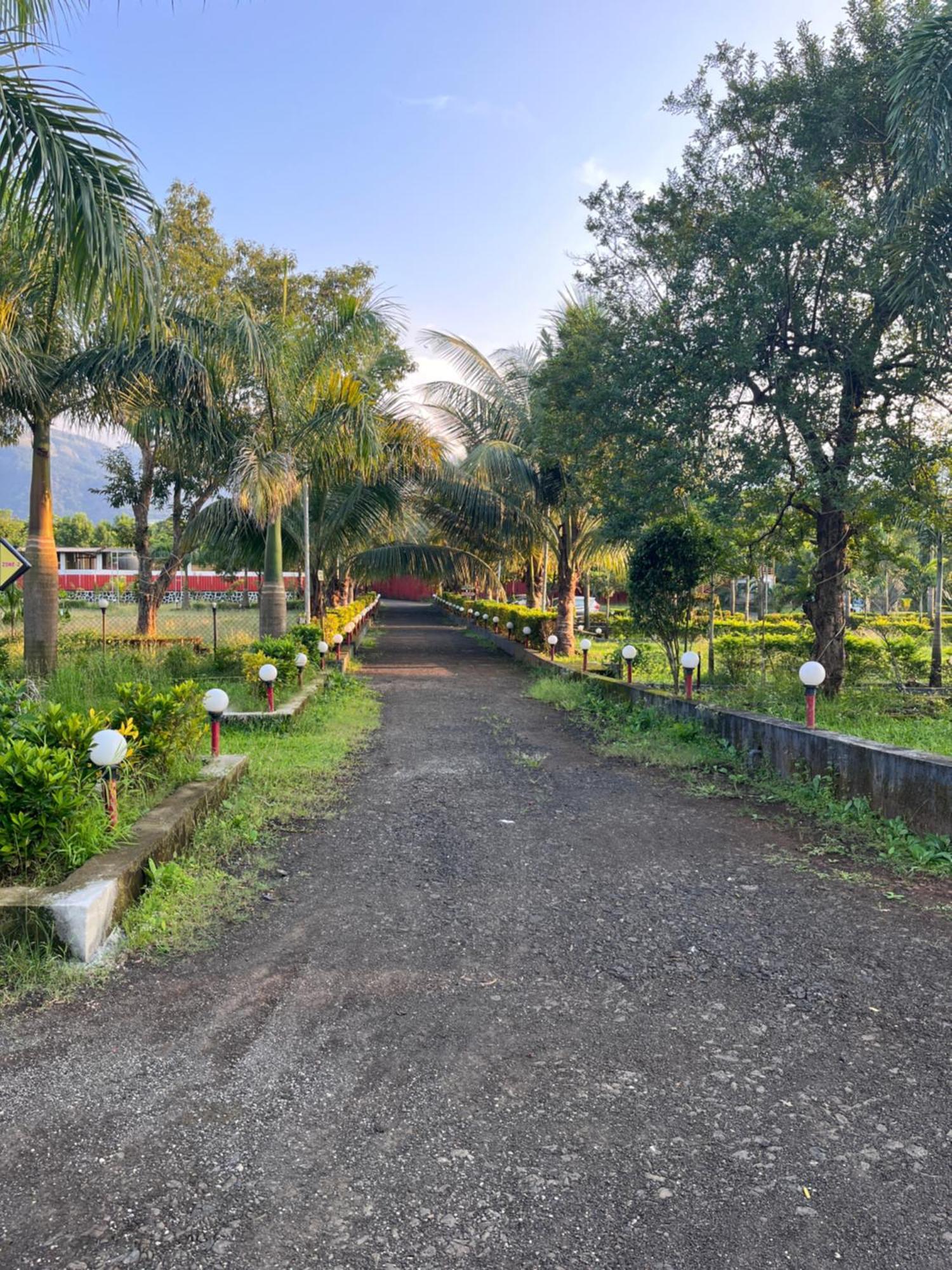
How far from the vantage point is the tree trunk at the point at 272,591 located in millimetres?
11969

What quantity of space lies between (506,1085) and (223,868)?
7.91ft

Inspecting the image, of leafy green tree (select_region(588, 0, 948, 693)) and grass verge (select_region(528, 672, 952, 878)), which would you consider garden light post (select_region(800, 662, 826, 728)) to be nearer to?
grass verge (select_region(528, 672, 952, 878))

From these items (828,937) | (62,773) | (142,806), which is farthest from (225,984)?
(828,937)

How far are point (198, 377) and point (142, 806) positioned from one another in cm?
683

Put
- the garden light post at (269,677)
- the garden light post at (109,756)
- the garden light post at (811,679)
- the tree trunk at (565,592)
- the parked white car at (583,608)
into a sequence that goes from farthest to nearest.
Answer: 1. the parked white car at (583,608)
2. the tree trunk at (565,592)
3. the garden light post at (269,677)
4. the garden light post at (811,679)
5. the garden light post at (109,756)

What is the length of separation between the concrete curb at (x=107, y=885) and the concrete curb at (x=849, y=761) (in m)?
4.16

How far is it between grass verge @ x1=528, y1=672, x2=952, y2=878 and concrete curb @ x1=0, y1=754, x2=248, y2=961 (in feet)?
11.6

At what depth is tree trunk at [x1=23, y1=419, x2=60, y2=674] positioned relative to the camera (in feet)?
28.3

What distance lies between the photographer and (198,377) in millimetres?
9953

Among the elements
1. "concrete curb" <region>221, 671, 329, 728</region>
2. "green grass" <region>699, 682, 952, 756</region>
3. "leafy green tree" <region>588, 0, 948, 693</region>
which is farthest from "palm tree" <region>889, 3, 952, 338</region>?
"concrete curb" <region>221, 671, 329, 728</region>

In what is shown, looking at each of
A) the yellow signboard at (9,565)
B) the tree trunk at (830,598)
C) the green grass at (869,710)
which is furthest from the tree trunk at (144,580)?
the tree trunk at (830,598)

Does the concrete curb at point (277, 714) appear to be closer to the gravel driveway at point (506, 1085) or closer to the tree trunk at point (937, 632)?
the gravel driveway at point (506, 1085)

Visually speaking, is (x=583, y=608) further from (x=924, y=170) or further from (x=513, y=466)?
(x=924, y=170)

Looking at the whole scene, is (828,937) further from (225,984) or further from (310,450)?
(310,450)
